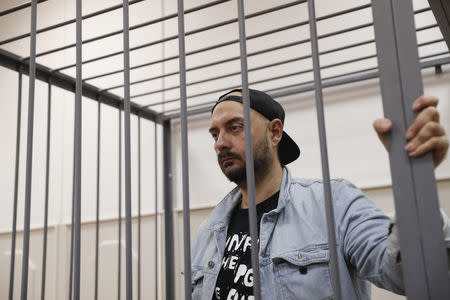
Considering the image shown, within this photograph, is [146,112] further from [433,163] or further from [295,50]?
[433,163]

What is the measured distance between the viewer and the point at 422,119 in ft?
1.59

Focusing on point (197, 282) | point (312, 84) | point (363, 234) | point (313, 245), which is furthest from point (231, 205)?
point (312, 84)

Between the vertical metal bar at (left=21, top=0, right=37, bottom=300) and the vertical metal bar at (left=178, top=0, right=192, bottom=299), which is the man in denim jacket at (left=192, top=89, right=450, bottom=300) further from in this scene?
the vertical metal bar at (left=21, top=0, right=37, bottom=300)

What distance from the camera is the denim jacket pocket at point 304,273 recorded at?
1.04 metres

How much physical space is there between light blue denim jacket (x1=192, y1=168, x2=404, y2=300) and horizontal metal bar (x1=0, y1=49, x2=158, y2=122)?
2.66 feet

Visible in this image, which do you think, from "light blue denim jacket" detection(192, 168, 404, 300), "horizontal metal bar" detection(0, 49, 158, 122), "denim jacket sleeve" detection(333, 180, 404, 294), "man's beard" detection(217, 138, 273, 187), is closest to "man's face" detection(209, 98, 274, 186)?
"man's beard" detection(217, 138, 273, 187)

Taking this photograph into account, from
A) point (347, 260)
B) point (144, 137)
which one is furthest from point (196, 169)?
point (347, 260)

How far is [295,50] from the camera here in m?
1.79

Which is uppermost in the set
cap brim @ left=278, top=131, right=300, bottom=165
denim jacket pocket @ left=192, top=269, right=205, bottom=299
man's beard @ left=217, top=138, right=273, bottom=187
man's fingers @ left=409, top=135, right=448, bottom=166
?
cap brim @ left=278, top=131, right=300, bottom=165

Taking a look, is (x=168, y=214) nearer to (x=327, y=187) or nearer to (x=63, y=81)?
(x=63, y=81)

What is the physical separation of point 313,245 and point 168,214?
0.96 meters

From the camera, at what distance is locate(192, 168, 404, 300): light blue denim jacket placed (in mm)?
930

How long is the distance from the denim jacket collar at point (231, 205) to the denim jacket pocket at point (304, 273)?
14cm

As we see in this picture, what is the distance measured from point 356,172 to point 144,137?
1015mm
